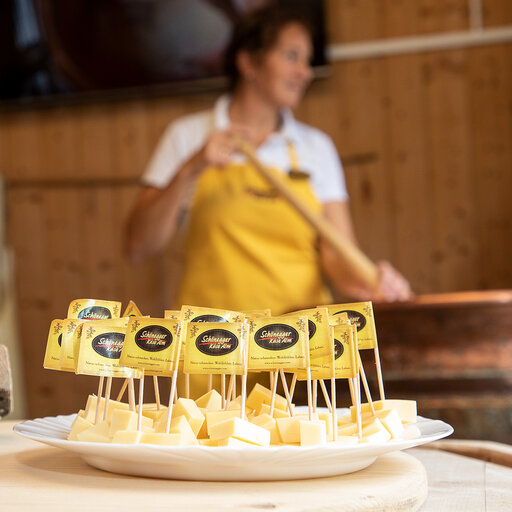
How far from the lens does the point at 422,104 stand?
3375 millimetres

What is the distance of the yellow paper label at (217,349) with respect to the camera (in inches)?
28.3

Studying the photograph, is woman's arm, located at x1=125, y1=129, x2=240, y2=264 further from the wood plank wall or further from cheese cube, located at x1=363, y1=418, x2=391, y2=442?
cheese cube, located at x1=363, y1=418, x2=391, y2=442

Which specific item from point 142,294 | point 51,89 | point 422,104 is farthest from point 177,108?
point 422,104

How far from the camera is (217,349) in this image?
721 millimetres

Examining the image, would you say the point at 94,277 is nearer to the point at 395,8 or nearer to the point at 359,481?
the point at 395,8

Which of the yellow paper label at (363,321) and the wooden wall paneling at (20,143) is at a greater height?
the wooden wall paneling at (20,143)

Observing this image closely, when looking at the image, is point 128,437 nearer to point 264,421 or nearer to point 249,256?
point 264,421

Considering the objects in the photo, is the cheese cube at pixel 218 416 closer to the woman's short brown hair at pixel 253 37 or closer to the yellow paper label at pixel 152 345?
the yellow paper label at pixel 152 345

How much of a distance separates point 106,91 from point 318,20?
105cm

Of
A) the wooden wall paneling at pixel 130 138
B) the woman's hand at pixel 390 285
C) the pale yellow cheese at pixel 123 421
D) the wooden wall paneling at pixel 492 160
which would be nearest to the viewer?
the pale yellow cheese at pixel 123 421

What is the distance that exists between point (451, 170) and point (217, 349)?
2784mm

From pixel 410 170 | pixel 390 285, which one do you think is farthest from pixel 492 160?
pixel 390 285

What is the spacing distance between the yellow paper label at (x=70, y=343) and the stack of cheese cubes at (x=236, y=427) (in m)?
0.06

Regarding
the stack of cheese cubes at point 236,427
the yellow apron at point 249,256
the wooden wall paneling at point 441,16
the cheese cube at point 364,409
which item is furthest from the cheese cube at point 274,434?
the wooden wall paneling at point 441,16
